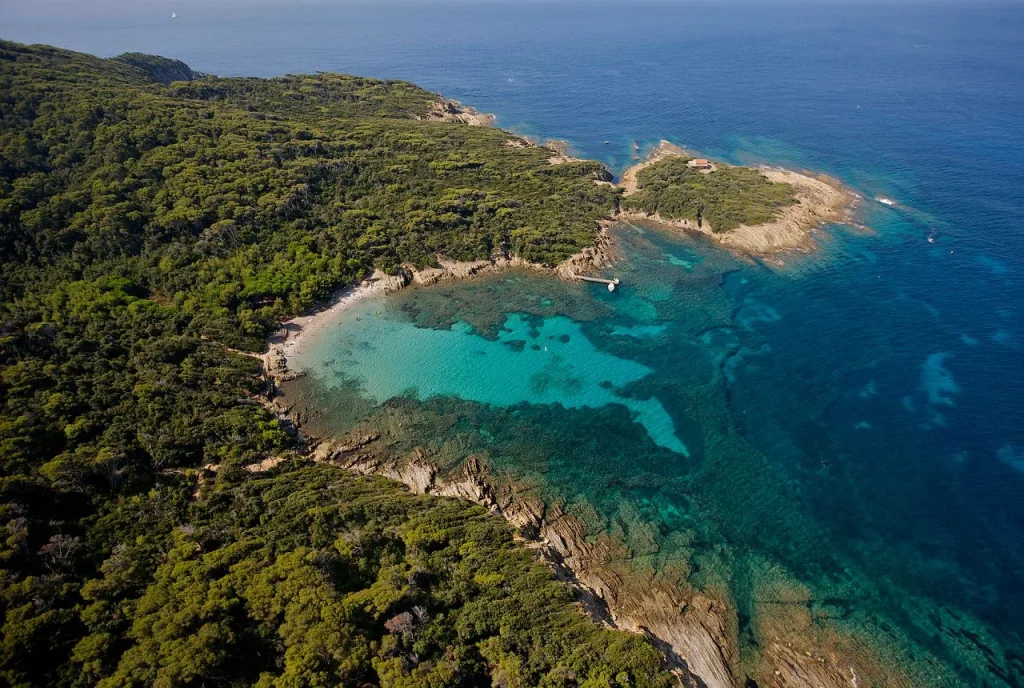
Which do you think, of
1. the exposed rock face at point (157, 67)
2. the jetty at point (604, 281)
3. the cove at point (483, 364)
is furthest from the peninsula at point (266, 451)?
the exposed rock face at point (157, 67)

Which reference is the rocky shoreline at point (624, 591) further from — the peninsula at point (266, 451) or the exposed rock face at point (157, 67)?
the exposed rock face at point (157, 67)

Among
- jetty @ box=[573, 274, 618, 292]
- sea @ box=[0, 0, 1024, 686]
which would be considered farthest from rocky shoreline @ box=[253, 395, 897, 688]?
jetty @ box=[573, 274, 618, 292]

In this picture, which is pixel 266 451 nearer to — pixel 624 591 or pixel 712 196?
pixel 624 591

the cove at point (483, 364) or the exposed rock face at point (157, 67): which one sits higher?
the exposed rock face at point (157, 67)

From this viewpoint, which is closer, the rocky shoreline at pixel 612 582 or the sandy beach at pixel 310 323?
the rocky shoreline at pixel 612 582

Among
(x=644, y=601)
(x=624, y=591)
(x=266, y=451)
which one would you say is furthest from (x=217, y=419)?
(x=644, y=601)

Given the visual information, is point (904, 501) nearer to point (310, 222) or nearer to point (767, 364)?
point (767, 364)

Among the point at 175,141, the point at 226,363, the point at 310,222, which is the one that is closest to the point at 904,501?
the point at 226,363
